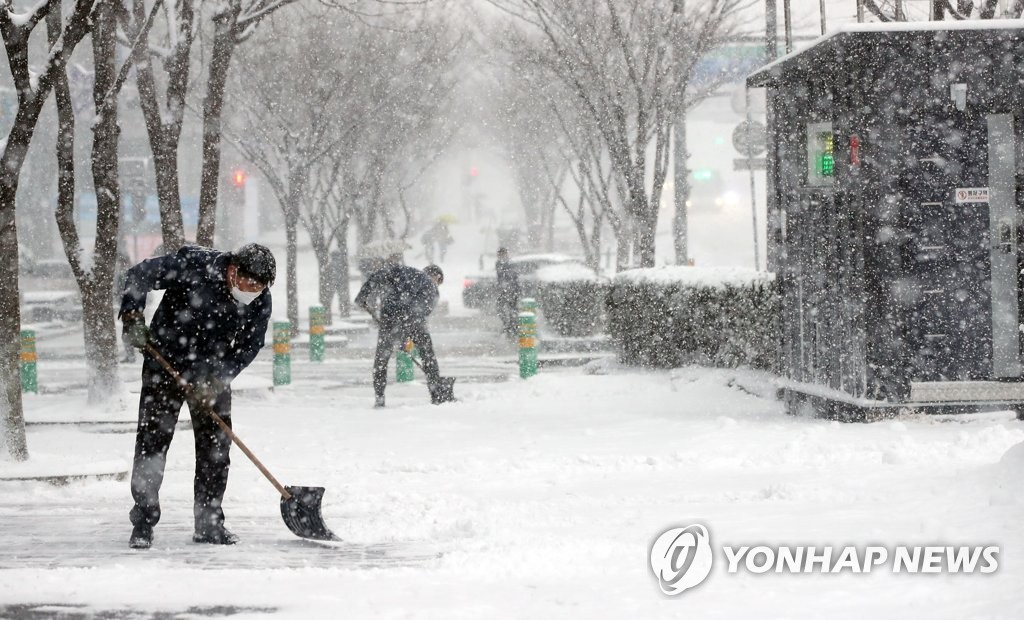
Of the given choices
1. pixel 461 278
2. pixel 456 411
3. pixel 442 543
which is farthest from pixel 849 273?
Result: pixel 461 278

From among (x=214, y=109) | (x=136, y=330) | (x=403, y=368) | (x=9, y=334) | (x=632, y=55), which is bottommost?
(x=403, y=368)

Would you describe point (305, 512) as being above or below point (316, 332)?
below

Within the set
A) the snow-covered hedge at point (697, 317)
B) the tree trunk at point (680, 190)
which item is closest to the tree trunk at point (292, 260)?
the tree trunk at point (680, 190)

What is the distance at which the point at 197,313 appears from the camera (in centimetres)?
642

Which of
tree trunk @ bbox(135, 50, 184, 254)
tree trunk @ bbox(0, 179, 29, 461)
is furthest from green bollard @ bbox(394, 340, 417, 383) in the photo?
tree trunk @ bbox(0, 179, 29, 461)

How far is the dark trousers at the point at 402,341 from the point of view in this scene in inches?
529

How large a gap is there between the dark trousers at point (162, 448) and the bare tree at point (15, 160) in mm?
2669

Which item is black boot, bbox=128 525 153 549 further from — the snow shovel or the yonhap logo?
the yonhap logo

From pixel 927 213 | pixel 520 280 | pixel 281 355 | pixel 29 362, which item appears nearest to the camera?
pixel 927 213

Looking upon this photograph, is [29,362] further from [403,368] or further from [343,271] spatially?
[343,271]

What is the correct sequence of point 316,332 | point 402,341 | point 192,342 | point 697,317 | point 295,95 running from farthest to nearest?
1. point 295,95
2. point 316,332
3. point 697,317
4. point 402,341
5. point 192,342

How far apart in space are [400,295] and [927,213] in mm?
5574

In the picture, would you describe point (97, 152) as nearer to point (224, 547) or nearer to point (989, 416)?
point (224, 547)

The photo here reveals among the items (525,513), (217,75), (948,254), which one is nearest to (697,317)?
(948,254)
